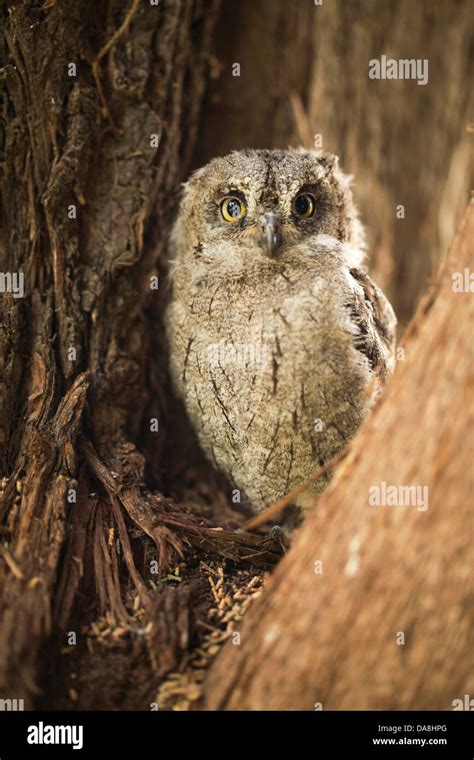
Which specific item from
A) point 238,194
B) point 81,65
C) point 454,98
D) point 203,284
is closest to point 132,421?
point 203,284

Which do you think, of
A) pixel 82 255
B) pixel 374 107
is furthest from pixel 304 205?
pixel 374 107
